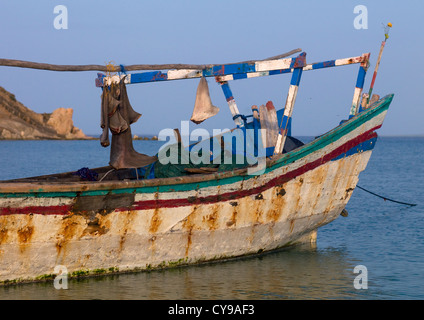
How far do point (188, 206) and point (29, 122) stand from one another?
112 meters

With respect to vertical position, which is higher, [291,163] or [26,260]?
[291,163]

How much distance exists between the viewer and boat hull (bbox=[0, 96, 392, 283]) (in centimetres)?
730

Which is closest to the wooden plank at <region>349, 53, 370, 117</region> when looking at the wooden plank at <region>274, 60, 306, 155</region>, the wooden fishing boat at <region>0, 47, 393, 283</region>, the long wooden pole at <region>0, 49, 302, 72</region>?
the wooden fishing boat at <region>0, 47, 393, 283</region>

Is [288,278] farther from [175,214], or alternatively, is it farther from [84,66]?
[84,66]

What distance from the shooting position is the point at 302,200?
31.3ft

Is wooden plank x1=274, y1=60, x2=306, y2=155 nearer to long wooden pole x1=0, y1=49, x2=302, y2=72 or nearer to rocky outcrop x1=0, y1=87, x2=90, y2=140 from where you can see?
long wooden pole x1=0, y1=49, x2=302, y2=72

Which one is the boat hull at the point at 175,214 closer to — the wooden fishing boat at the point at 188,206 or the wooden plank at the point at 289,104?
the wooden fishing boat at the point at 188,206

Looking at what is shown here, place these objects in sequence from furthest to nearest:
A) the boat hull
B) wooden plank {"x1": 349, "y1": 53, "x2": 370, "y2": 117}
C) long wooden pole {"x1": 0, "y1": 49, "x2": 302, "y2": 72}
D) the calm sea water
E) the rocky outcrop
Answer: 1. the rocky outcrop
2. wooden plank {"x1": 349, "y1": 53, "x2": 370, "y2": 117}
3. the calm sea water
4. the boat hull
5. long wooden pole {"x1": 0, "y1": 49, "x2": 302, "y2": 72}

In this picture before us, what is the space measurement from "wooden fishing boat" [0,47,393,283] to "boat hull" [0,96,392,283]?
0.04 ft

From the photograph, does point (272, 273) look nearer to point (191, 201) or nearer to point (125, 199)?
point (191, 201)

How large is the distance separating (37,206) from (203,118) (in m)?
2.70

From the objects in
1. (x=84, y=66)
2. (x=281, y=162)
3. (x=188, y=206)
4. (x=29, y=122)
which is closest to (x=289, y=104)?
(x=281, y=162)

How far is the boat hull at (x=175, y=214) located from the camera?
7301mm
